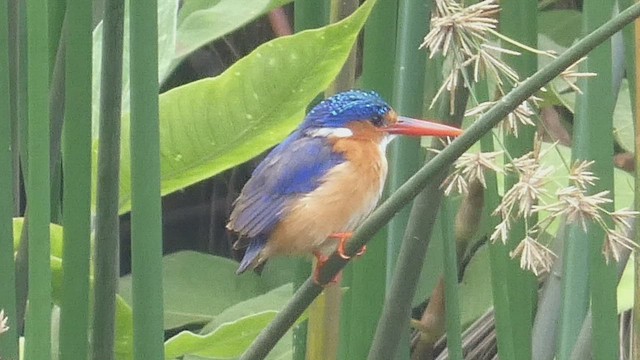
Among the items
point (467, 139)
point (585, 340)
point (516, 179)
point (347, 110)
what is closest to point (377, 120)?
point (347, 110)

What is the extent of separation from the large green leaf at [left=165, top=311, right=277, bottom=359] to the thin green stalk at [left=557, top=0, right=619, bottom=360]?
22 cm

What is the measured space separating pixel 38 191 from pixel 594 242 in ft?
1.21

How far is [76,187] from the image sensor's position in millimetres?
585

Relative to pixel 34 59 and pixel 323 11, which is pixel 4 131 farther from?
pixel 323 11

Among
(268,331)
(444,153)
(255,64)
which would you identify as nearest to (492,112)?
(444,153)

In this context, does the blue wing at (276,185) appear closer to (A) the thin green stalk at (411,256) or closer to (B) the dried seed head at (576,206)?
(A) the thin green stalk at (411,256)

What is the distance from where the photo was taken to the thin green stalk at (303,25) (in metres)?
0.75

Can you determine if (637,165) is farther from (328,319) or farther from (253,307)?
(253,307)

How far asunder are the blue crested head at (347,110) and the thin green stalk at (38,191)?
298mm

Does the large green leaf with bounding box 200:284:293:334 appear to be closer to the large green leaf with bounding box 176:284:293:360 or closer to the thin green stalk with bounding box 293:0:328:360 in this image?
the large green leaf with bounding box 176:284:293:360

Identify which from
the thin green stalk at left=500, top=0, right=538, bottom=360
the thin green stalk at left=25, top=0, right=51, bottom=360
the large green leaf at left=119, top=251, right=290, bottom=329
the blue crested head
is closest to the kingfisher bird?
the blue crested head

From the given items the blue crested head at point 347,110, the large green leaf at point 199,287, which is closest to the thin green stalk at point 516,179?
the blue crested head at point 347,110

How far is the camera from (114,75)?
56 centimetres

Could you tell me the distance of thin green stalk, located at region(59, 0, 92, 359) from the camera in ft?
1.89
